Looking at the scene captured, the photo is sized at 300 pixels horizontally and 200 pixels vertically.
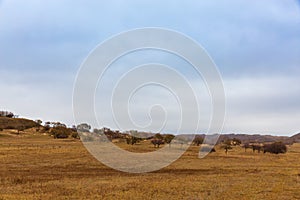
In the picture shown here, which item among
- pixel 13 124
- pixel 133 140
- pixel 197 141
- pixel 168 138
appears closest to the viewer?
pixel 133 140

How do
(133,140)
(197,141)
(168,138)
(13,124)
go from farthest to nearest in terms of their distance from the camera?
(13,124) < (197,141) < (168,138) < (133,140)

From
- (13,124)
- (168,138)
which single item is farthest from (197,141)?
(13,124)

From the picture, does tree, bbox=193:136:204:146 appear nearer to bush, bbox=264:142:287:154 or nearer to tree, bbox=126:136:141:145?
bush, bbox=264:142:287:154

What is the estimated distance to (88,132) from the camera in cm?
10388

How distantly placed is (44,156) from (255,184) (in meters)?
28.9

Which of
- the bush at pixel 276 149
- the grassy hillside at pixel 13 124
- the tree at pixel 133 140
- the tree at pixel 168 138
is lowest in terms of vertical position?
Answer: the bush at pixel 276 149

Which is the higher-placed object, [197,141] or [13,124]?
[13,124]

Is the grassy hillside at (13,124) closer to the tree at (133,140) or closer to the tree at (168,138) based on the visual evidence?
the tree at (133,140)

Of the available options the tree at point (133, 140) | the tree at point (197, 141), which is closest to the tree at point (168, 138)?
the tree at point (197, 141)

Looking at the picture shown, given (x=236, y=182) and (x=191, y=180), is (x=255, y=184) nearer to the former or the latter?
(x=236, y=182)

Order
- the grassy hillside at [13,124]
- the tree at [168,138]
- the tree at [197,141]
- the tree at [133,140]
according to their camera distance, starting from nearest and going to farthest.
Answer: the tree at [133,140], the tree at [168,138], the tree at [197,141], the grassy hillside at [13,124]

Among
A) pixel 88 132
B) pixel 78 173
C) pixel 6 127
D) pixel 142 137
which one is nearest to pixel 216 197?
pixel 78 173

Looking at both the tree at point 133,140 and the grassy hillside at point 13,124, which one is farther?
the grassy hillside at point 13,124

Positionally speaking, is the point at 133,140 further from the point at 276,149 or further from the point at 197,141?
the point at 276,149
